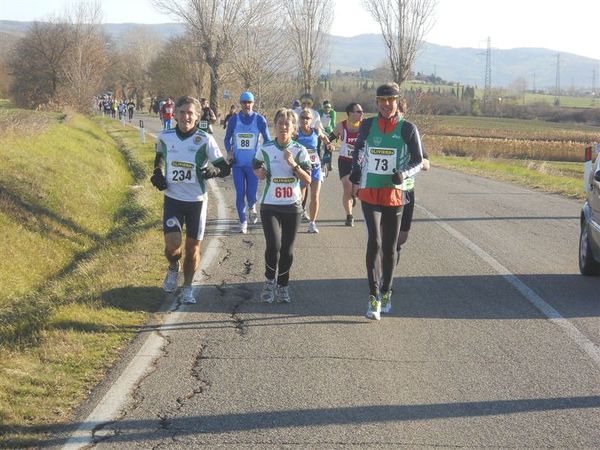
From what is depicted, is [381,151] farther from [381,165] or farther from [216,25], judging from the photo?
[216,25]

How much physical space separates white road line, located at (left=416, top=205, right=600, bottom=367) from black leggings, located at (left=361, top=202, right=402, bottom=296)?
5.49 feet

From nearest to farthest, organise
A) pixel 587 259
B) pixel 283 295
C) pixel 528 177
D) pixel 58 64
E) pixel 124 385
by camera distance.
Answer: pixel 124 385, pixel 283 295, pixel 587 259, pixel 528 177, pixel 58 64

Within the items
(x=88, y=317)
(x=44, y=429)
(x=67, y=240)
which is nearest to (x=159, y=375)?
(x=44, y=429)

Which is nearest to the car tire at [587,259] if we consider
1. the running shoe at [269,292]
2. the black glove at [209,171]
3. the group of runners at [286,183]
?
the group of runners at [286,183]

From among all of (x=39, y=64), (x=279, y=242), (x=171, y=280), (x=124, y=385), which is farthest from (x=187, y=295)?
(x=39, y=64)

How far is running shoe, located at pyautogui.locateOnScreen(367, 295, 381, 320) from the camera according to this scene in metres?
7.60

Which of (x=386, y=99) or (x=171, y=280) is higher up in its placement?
(x=386, y=99)

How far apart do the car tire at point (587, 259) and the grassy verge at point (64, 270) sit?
16.5 feet

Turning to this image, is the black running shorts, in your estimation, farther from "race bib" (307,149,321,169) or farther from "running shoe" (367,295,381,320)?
"race bib" (307,149,321,169)

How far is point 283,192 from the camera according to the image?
832cm

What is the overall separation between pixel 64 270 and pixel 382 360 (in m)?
8.53

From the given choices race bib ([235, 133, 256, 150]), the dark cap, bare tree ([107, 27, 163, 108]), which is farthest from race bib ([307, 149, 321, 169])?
bare tree ([107, 27, 163, 108])

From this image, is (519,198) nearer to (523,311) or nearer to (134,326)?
(523,311)

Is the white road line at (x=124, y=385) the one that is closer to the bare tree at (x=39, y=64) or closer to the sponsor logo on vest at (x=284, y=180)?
the sponsor logo on vest at (x=284, y=180)
